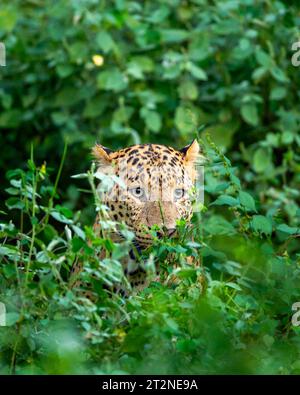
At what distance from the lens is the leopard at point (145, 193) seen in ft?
16.7

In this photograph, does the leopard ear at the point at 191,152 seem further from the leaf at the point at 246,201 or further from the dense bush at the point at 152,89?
the leaf at the point at 246,201

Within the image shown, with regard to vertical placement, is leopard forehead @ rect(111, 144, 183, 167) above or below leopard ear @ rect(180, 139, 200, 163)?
below

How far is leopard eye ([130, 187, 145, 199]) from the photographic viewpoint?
5.24m

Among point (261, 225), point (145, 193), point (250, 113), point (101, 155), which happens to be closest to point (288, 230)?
point (261, 225)

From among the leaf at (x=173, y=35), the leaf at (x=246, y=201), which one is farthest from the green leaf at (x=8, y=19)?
the leaf at (x=246, y=201)

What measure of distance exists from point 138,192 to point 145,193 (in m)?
0.04

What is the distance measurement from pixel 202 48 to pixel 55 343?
450cm

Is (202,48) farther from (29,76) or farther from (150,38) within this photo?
(29,76)

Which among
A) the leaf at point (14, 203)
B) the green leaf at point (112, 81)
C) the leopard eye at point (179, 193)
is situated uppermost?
the green leaf at point (112, 81)

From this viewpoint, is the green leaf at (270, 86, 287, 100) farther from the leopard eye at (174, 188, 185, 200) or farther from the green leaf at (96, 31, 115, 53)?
the leopard eye at (174, 188, 185, 200)

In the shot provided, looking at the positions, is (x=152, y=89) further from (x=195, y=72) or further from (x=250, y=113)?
(x=250, y=113)

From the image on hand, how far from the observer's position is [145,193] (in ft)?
17.2

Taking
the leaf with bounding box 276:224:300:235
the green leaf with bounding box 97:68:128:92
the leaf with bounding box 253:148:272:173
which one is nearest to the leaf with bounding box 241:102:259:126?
the leaf with bounding box 253:148:272:173
